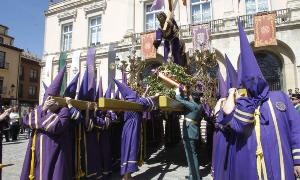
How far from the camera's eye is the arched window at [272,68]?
17.0m

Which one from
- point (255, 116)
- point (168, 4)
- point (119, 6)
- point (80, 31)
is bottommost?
point (255, 116)

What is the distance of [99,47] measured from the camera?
78.1 feet

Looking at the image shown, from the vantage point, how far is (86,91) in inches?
228

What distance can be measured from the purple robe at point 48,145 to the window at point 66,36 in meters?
23.4

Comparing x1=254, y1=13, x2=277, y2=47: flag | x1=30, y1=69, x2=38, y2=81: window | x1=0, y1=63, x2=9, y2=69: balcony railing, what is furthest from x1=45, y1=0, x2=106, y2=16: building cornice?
x1=30, y1=69, x2=38, y2=81: window

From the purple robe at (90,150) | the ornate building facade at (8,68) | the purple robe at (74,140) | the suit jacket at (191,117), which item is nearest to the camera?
the purple robe at (74,140)

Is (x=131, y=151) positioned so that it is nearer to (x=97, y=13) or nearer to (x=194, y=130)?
(x=194, y=130)

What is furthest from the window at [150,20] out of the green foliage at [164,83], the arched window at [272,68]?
the green foliage at [164,83]

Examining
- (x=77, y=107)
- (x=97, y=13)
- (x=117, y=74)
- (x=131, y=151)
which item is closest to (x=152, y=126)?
(x=131, y=151)

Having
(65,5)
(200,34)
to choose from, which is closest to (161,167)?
(200,34)

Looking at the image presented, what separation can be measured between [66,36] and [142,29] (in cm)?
905

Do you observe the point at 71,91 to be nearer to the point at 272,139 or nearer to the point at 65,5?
the point at 272,139

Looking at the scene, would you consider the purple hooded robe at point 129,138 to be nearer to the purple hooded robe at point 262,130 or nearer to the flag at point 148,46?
the purple hooded robe at point 262,130

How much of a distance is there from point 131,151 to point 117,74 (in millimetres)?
16514
